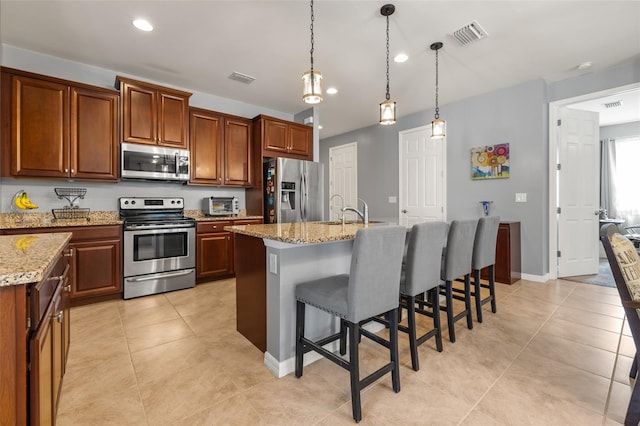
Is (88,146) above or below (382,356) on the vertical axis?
above

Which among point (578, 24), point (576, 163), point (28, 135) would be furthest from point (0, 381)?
point (576, 163)

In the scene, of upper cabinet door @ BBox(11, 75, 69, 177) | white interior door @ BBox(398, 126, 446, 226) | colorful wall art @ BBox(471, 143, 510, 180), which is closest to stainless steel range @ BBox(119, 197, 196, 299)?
upper cabinet door @ BBox(11, 75, 69, 177)

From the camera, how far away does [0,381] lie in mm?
824

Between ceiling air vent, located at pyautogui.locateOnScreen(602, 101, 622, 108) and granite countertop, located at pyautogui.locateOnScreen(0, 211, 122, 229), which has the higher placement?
ceiling air vent, located at pyautogui.locateOnScreen(602, 101, 622, 108)

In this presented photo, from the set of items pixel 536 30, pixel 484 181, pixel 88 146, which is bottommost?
pixel 484 181

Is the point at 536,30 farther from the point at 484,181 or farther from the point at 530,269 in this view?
the point at 530,269

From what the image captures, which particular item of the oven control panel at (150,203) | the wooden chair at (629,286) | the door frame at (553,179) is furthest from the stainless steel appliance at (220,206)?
the door frame at (553,179)

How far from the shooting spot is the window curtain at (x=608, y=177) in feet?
19.5

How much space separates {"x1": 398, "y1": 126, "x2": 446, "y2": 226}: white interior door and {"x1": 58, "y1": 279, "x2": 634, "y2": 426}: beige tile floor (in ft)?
8.36

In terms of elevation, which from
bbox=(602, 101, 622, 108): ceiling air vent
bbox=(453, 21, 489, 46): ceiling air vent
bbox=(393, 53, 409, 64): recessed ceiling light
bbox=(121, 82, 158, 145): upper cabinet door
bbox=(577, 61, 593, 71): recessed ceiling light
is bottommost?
bbox=(121, 82, 158, 145): upper cabinet door

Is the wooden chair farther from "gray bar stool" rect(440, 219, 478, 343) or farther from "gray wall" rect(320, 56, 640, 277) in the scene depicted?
"gray wall" rect(320, 56, 640, 277)

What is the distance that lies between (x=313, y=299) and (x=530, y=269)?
12.3ft

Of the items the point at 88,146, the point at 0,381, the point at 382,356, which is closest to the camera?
the point at 0,381

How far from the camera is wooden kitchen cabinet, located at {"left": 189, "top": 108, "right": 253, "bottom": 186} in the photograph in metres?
4.08
